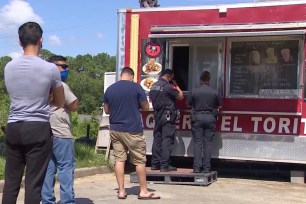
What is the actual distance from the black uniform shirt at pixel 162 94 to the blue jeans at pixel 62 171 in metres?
2.98

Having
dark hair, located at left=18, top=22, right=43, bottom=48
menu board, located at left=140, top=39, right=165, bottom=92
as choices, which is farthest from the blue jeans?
menu board, located at left=140, top=39, right=165, bottom=92

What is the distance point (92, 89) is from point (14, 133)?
60.2 meters

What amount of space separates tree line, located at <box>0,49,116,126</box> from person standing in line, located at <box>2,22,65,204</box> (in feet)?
108

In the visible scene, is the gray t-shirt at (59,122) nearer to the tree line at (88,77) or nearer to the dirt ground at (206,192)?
the dirt ground at (206,192)

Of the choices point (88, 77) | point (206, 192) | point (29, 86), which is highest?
point (88, 77)

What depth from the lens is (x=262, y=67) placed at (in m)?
8.73

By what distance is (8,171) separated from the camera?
412 centimetres

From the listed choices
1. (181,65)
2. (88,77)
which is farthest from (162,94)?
(88,77)

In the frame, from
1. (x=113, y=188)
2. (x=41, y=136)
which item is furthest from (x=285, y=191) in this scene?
(x=41, y=136)

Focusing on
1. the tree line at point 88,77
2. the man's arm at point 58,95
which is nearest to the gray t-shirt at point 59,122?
the man's arm at point 58,95

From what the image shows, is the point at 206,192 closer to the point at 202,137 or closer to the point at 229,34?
the point at 202,137

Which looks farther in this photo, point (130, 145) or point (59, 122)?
point (130, 145)

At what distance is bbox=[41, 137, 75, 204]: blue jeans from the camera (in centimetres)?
536

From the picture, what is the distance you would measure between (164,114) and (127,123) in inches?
71.3
